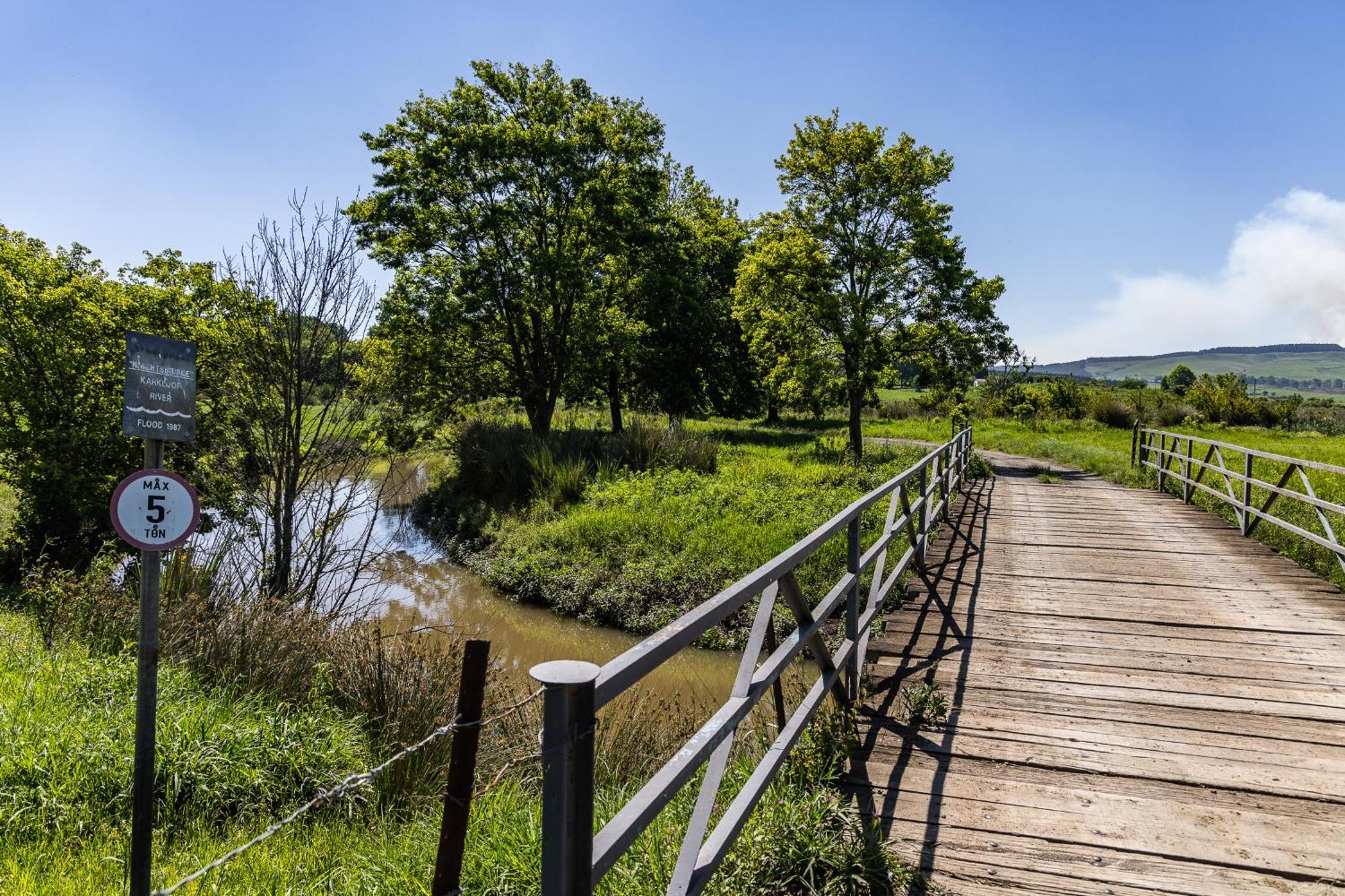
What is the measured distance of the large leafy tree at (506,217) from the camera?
68.0 ft

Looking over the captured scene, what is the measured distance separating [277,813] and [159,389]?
2.58m

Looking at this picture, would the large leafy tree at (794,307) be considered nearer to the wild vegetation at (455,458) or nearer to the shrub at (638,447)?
the wild vegetation at (455,458)

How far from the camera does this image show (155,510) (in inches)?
130

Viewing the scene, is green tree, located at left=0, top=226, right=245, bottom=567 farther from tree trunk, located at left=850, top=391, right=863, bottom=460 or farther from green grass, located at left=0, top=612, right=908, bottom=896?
tree trunk, located at left=850, top=391, right=863, bottom=460

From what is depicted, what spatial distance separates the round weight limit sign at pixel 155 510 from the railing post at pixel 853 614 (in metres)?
3.48

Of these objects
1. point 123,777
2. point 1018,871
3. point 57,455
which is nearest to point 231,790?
point 123,777

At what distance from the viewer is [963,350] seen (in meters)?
21.9

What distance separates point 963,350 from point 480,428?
15024 millimetres

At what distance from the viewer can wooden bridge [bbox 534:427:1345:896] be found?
223 centimetres

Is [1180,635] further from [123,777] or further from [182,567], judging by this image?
[182,567]

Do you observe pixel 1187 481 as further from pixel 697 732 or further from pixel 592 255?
pixel 592 255

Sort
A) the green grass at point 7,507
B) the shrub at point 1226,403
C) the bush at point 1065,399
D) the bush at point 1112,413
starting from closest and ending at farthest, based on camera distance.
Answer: the green grass at point 7,507 < the shrub at point 1226,403 < the bush at point 1112,413 < the bush at point 1065,399

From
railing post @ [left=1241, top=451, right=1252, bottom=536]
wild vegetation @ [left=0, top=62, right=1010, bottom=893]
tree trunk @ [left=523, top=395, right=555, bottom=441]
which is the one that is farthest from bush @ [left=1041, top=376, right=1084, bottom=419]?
railing post @ [left=1241, top=451, right=1252, bottom=536]

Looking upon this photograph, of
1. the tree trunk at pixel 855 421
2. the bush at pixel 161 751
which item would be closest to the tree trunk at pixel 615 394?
the tree trunk at pixel 855 421
